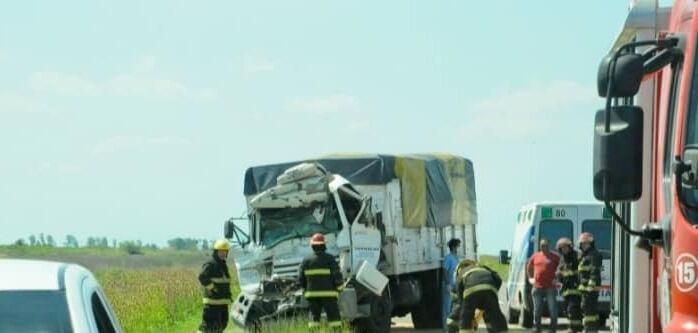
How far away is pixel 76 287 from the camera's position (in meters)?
6.59

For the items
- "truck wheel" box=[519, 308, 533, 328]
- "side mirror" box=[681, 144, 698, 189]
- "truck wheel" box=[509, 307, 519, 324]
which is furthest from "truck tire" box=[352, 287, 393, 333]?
"side mirror" box=[681, 144, 698, 189]

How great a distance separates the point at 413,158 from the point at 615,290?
1938 cm

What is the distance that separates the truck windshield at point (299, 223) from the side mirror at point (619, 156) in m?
18.3

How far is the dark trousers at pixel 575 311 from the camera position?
80.3 ft

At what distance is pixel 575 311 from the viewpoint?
24.6m

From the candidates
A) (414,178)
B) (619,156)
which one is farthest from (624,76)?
(414,178)

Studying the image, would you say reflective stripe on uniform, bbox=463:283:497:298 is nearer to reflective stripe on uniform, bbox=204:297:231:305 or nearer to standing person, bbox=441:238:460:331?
reflective stripe on uniform, bbox=204:297:231:305

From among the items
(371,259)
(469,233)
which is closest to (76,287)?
(371,259)

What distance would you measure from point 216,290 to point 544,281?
23.3ft

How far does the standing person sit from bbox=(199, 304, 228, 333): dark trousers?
14.8 feet

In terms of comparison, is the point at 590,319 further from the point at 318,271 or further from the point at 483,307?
the point at 483,307

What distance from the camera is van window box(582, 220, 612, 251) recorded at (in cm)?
2812

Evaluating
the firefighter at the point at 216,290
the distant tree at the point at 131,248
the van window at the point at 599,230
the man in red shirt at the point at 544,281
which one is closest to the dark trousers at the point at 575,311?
the man in red shirt at the point at 544,281

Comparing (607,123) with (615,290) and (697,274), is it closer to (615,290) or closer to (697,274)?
(697,274)
